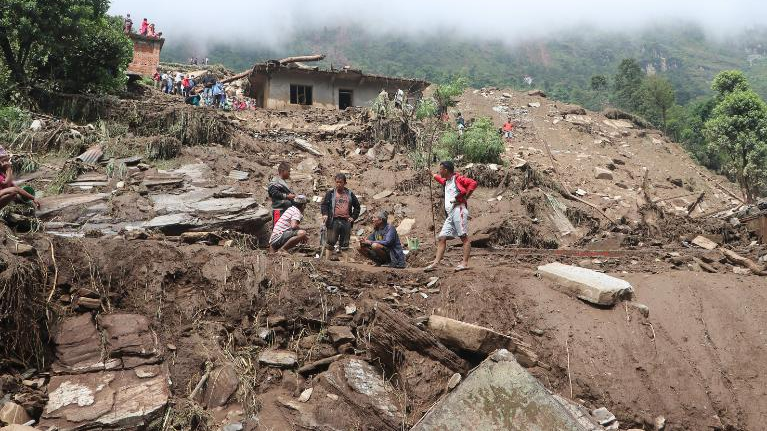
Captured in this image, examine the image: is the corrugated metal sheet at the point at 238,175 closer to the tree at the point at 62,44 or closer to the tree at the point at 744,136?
the tree at the point at 62,44

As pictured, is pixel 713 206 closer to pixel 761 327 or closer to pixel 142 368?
pixel 761 327

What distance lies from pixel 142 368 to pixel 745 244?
31.8 feet

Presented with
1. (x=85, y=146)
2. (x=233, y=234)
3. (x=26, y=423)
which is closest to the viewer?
(x=26, y=423)

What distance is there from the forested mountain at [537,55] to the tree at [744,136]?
4490cm

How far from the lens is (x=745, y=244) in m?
9.46

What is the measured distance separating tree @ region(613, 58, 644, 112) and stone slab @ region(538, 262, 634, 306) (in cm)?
3883

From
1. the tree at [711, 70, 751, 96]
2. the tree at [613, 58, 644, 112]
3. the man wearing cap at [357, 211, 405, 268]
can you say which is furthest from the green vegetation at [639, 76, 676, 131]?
the man wearing cap at [357, 211, 405, 268]

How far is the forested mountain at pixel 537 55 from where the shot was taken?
255 ft

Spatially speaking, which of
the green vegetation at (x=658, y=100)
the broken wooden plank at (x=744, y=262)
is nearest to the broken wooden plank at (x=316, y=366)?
the broken wooden plank at (x=744, y=262)

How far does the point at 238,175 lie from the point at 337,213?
522cm

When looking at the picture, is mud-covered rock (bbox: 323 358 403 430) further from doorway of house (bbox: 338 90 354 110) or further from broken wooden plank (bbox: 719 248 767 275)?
doorway of house (bbox: 338 90 354 110)

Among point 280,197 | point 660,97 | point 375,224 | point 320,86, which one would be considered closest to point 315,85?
point 320,86

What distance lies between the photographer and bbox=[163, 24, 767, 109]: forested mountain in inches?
3056

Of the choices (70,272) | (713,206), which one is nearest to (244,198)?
(70,272)
